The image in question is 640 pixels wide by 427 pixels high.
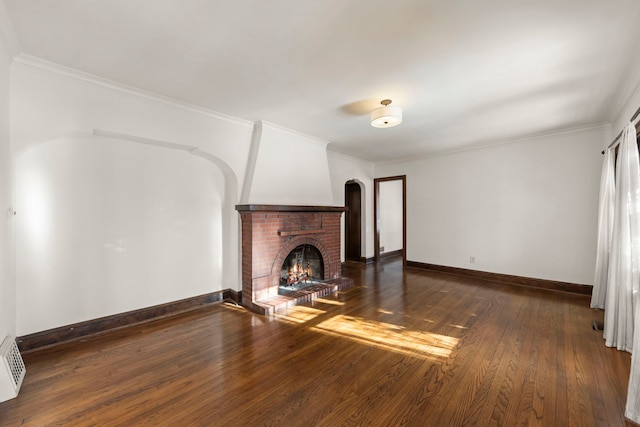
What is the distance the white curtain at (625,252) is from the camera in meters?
2.21

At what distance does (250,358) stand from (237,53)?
2.56 m

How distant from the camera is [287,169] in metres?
4.00

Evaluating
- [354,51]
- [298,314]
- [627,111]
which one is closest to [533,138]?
[627,111]

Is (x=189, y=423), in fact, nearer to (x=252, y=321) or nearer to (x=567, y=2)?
(x=252, y=321)

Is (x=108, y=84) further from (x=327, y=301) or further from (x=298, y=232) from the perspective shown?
(x=327, y=301)

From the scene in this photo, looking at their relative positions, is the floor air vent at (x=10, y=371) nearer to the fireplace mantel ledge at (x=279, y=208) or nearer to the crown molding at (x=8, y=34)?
the crown molding at (x=8, y=34)

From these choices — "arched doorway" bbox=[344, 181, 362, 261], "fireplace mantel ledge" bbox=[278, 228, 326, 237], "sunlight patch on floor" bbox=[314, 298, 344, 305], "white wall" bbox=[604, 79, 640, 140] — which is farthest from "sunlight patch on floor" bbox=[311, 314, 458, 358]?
"arched doorway" bbox=[344, 181, 362, 261]

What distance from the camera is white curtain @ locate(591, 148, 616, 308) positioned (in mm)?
3061

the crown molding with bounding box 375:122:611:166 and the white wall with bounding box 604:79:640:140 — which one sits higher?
the crown molding with bounding box 375:122:611:166

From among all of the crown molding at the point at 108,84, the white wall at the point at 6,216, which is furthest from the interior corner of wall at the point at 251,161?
the white wall at the point at 6,216

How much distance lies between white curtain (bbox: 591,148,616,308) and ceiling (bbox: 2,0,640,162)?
74 centimetres

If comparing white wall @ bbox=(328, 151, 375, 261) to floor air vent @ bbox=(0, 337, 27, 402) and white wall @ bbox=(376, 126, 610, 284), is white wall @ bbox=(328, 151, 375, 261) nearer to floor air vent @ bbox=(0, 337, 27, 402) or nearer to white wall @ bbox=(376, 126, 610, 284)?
white wall @ bbox=(376, 126, 610, 284)

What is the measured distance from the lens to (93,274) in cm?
266

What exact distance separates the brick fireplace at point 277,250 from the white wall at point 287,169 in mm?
218
